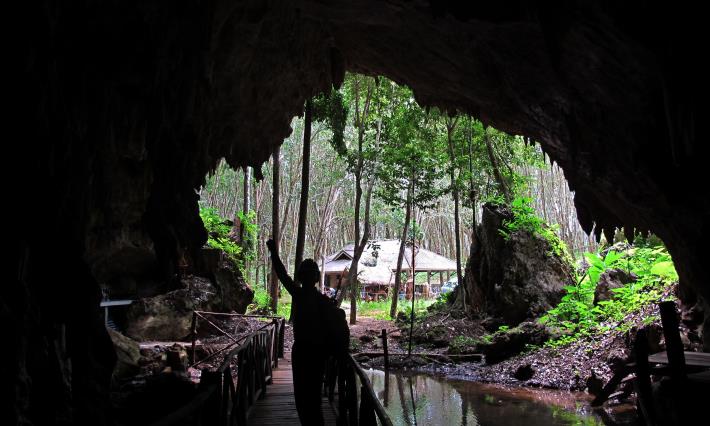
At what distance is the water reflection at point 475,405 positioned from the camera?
9.59 m

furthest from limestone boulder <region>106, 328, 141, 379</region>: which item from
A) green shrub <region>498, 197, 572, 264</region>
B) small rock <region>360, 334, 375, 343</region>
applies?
green shrub <region>498, 197, 572, 264</region>

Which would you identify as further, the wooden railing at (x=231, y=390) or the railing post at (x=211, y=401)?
the railing post at (x=211, y=401)

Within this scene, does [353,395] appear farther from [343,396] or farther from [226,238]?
[226,238]

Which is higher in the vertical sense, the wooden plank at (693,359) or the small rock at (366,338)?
the wooden plank at (693,359)

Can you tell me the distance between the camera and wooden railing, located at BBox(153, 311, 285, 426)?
Answer: 11.6 feet

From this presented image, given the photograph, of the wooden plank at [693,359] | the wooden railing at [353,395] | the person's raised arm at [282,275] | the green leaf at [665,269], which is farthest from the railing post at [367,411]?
the green leaf at [665,269]

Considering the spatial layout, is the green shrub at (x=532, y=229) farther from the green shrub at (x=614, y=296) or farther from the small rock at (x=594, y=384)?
the small rock at (x=594, y=384)

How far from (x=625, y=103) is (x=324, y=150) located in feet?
111

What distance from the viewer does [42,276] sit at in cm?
406

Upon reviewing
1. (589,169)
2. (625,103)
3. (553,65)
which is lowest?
(589,169)

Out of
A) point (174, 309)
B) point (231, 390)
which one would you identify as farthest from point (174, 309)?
point (231, 390)

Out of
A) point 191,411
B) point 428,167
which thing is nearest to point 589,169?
point 191,411

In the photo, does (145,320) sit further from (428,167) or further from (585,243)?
(585,243)

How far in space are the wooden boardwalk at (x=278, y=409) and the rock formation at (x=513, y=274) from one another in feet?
34.4
